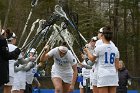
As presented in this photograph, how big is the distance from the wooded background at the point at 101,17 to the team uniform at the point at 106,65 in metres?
23.0

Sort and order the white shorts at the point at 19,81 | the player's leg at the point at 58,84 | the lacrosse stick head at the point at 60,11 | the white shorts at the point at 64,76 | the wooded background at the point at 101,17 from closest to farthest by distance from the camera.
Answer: the player's leg at the point at 58,84 → the white shorts at the point at 64,76 → the white shorts at the point at 19,81 → the lacrosse stick head at the point at 60,11 → the wooded background at the point at 101,17

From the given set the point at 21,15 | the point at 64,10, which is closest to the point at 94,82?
the point at 64,10

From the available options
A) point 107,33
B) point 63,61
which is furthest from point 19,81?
point 107,33

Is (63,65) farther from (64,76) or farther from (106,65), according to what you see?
(106,65)

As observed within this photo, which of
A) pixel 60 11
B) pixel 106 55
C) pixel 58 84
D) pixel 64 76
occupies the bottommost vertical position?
pixel 58 84

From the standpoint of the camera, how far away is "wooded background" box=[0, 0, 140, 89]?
117 feet

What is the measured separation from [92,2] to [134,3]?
3.01 metres

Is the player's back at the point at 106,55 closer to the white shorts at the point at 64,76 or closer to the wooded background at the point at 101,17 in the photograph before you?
the white shorts at the point at 64,76

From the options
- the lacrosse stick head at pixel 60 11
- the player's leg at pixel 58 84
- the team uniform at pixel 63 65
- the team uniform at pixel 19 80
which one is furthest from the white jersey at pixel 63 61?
the lacrosse stick head at pixel 60 11

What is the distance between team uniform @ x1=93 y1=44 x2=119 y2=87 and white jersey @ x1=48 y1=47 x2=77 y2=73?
2366 mm

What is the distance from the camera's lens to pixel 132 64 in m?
36.7

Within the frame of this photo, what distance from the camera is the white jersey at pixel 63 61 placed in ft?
45.8

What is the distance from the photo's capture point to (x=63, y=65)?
46.1 ft

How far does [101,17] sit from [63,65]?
22679mm
